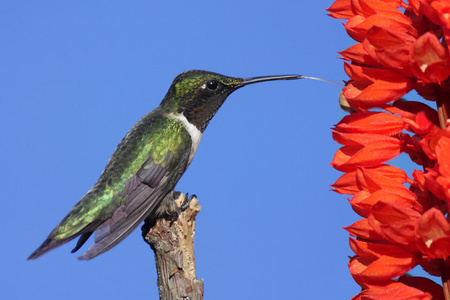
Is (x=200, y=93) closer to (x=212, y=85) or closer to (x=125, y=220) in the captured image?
(x=212, y=85)

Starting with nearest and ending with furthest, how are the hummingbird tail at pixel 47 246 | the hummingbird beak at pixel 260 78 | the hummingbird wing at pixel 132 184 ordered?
the hummingbird tail at pixel 47 246
the hummingbird wing at pixel 132 184
the hummingbird beak at pixel 260 78

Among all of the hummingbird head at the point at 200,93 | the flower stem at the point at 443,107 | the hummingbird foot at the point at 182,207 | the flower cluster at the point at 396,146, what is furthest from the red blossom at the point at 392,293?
the hummingbird head at the point at 200,93

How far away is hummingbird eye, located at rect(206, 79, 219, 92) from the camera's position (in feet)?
7.23

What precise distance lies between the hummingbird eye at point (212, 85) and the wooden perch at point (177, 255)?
0.48 metres

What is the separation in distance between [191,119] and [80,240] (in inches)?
24.1

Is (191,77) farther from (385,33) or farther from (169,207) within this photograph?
(385,33)

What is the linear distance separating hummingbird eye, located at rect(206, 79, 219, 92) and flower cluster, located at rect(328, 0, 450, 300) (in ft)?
5.44

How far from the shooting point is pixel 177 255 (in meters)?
1.77

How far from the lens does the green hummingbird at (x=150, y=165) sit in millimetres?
1921

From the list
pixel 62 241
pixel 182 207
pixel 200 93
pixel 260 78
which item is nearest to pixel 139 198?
pixel 182 207

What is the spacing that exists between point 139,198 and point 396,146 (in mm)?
1575

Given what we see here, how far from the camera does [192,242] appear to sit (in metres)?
1.84

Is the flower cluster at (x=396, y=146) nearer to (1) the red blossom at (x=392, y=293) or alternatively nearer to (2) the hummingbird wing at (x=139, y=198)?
(1) the red blossom at (x=392, y=293)

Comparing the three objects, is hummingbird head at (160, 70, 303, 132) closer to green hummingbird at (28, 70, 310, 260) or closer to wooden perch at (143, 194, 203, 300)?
green hummingbird at (28, 70, 310, 260)
